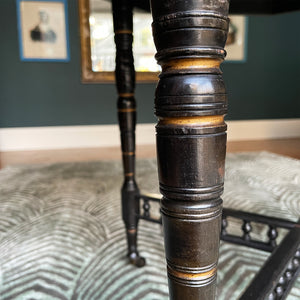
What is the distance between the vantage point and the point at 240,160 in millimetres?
2193

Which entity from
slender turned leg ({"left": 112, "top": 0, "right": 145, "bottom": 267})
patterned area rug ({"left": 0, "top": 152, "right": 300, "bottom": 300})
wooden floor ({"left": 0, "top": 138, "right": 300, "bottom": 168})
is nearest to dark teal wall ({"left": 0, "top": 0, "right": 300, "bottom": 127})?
wooden floor ({"left": 0, "top": 138, "right": 300, "bottom": 168})

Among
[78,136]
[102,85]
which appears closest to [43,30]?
[102,85]

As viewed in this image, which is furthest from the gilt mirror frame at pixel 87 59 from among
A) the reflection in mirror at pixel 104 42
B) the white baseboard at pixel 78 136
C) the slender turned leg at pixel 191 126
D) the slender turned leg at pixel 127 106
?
the slender turned leg at pixel 191 126

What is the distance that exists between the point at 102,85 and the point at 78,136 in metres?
0.65

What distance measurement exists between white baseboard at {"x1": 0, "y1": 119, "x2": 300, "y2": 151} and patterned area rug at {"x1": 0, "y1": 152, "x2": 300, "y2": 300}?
1.41 meters

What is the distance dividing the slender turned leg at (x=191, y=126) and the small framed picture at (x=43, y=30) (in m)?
3.22

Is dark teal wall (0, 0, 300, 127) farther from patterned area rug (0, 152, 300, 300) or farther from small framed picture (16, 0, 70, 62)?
patterned area rug (0, 152, 300, 300)

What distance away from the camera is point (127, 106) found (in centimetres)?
75

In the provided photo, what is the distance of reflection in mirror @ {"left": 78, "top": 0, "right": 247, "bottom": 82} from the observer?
10.3ft

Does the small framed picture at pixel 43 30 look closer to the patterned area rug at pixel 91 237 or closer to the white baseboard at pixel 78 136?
the white baseboard at pixel 78 136

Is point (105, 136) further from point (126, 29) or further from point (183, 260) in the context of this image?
point (183, 260)

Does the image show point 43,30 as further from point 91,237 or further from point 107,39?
point 91,237

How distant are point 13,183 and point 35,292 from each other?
111cm

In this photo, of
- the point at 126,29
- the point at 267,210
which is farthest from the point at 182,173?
the point at 267,210
